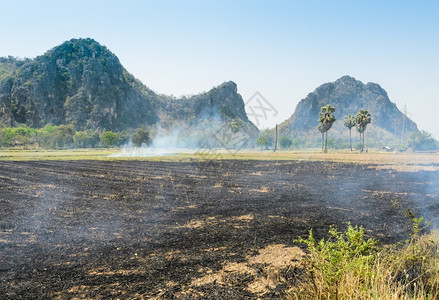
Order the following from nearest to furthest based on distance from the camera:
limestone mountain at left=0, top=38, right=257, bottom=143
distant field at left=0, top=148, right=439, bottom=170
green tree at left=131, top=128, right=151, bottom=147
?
distant field at left=0, top=148, right=439, bottom=170 < green tree at left=131, top=128, right=151, bottom=147 < limestone mountain at left=0, top=38, right=257, bottom=143

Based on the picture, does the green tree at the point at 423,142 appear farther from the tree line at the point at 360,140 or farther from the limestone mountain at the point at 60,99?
→ the limestone mountain at the point at 60,99

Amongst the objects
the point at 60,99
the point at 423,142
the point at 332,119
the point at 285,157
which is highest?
the point at 60,99

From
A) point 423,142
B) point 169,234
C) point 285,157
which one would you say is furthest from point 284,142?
point 169,234

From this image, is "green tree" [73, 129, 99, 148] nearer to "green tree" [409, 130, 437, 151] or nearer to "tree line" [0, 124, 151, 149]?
"tree line" [0, 124, 151, 149]

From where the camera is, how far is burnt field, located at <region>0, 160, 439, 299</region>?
20.6ft

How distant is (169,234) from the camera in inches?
389

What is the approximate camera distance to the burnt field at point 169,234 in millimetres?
6277

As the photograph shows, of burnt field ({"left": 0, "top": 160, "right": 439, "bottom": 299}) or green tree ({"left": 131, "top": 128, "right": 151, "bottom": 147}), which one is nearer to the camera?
burnt field ({"left": 0, "top": 160, "right": 439, "bottom": 299})

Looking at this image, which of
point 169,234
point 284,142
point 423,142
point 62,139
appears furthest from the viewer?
point 284,142

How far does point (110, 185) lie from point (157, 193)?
4.72 m

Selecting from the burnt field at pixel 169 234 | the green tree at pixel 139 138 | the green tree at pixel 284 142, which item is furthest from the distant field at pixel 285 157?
the green tree at pixel 284 142

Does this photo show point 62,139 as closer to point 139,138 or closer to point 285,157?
point 139,138

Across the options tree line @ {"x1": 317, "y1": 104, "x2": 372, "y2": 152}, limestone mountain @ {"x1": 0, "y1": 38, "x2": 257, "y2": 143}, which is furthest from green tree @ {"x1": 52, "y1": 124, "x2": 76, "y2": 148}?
tree line @ {"x1": 317, "y1": 104, "x2": 372, "y2": 152}

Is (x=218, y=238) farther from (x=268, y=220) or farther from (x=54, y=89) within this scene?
(x=54, y=89)
